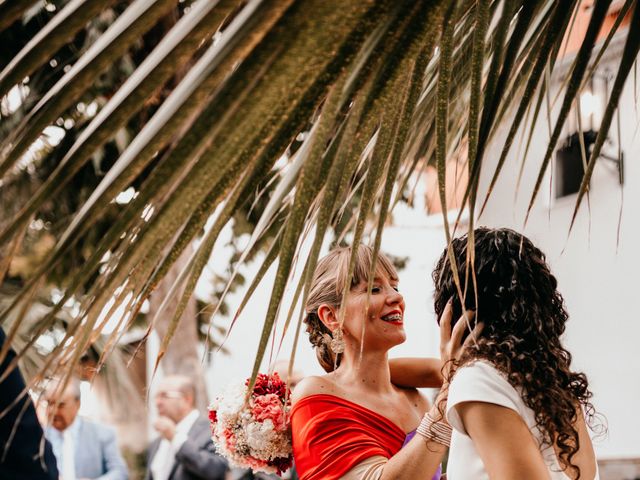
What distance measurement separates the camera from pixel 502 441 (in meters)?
1.91

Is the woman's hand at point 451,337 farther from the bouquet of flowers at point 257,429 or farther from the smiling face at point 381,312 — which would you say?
the bouquet of flowers at point 257,429

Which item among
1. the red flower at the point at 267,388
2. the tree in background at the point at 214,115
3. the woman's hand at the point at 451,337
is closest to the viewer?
the tree in background at the point at 214,115

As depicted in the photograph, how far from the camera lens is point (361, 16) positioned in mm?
731

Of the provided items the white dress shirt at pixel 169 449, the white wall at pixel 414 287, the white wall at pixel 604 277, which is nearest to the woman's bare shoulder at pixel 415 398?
the white dress shirt at pixel 169 449

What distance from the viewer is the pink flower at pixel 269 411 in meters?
3.00

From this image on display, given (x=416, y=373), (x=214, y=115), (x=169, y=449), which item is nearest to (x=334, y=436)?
A: (x=416, y=373)

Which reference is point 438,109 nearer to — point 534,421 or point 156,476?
point 534,421

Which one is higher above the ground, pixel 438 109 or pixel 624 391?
pixel 438 109

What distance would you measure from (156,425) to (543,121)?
17.8 ft

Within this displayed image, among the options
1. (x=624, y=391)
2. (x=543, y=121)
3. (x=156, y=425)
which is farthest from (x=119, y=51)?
(x=624, y=391)

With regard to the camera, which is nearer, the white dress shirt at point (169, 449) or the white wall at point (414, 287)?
the white dress shirt at point (169, 449)

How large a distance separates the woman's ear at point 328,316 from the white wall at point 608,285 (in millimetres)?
6994

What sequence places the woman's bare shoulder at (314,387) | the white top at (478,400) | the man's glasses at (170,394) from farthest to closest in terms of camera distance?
1. the man's glasses at (170,394)
2. the woman's bare shoulder at (314,387)
3. the white top at (478,400)

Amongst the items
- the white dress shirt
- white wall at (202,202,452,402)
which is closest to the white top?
the white dress shirt
